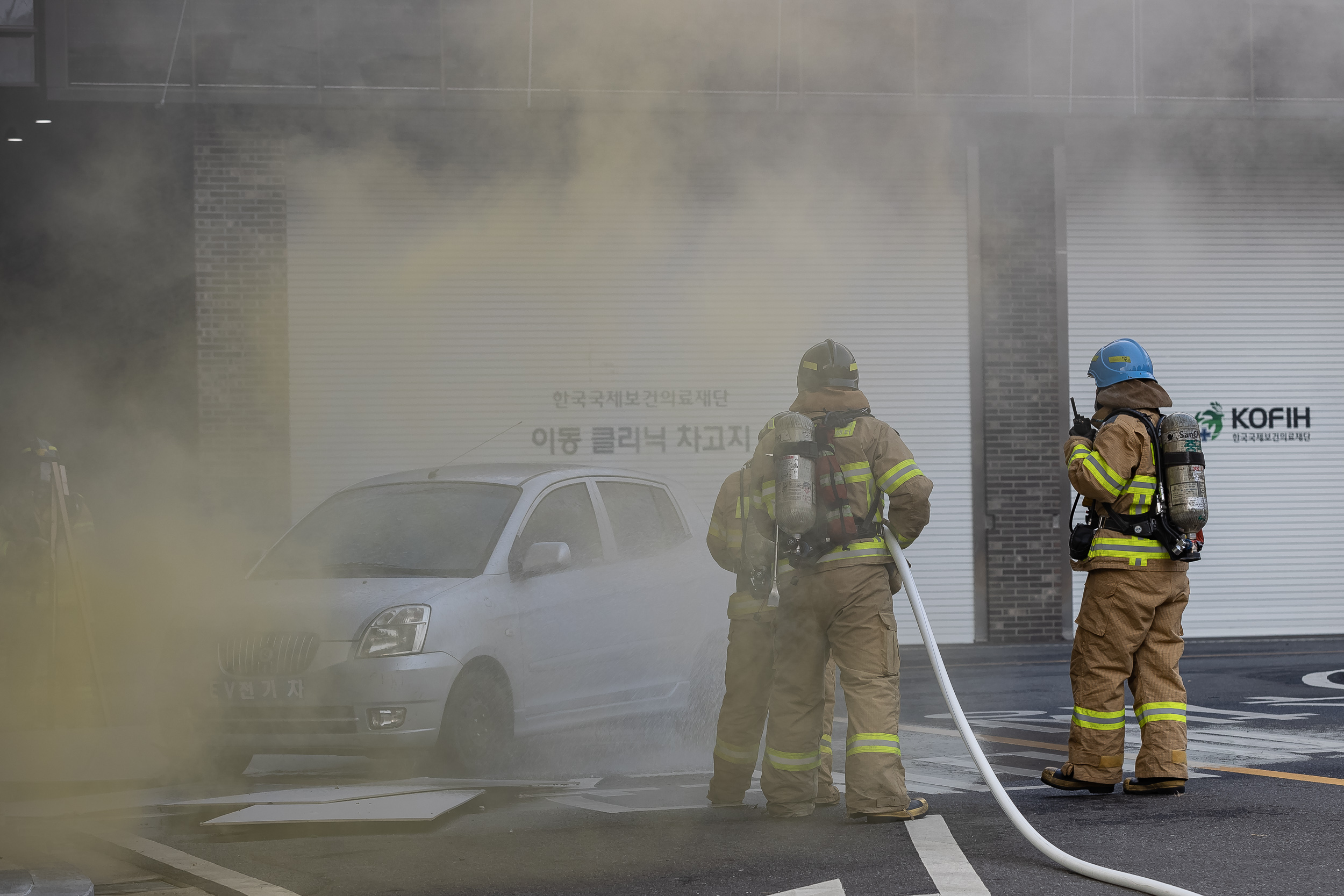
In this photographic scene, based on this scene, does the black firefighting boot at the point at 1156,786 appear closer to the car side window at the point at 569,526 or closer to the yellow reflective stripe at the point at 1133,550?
the yellow reflective stripe at the point at 1133,550

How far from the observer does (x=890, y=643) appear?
467 centimetres

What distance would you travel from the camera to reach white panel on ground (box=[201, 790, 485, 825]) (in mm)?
4668

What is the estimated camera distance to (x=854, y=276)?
33.2 feet

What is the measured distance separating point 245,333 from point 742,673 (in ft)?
18.7

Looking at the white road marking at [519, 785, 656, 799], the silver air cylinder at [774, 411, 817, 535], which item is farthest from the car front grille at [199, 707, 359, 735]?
the silver air cylinder at [774, 411, 817, 535]

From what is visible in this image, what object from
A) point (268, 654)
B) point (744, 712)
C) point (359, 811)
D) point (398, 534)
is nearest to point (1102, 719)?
point (744, 712)

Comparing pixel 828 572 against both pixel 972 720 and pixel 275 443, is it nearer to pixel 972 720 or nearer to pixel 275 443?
pixel 972 720

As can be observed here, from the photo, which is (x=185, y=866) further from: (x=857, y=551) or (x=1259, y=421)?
(x=1259, y=421)

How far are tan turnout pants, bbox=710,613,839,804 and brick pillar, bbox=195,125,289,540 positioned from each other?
3295 mm

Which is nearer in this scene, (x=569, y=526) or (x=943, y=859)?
(x=943, y=859)

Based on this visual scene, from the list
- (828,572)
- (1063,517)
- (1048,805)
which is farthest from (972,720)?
(1063,517)

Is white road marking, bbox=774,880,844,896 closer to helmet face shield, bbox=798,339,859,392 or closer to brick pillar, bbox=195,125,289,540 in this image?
helmet face shield, bbox=798,339,859,392

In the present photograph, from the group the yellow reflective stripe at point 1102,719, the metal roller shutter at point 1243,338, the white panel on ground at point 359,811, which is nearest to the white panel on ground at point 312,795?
the white panel on ground at point 359,811

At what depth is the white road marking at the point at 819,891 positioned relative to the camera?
368 centimetres
